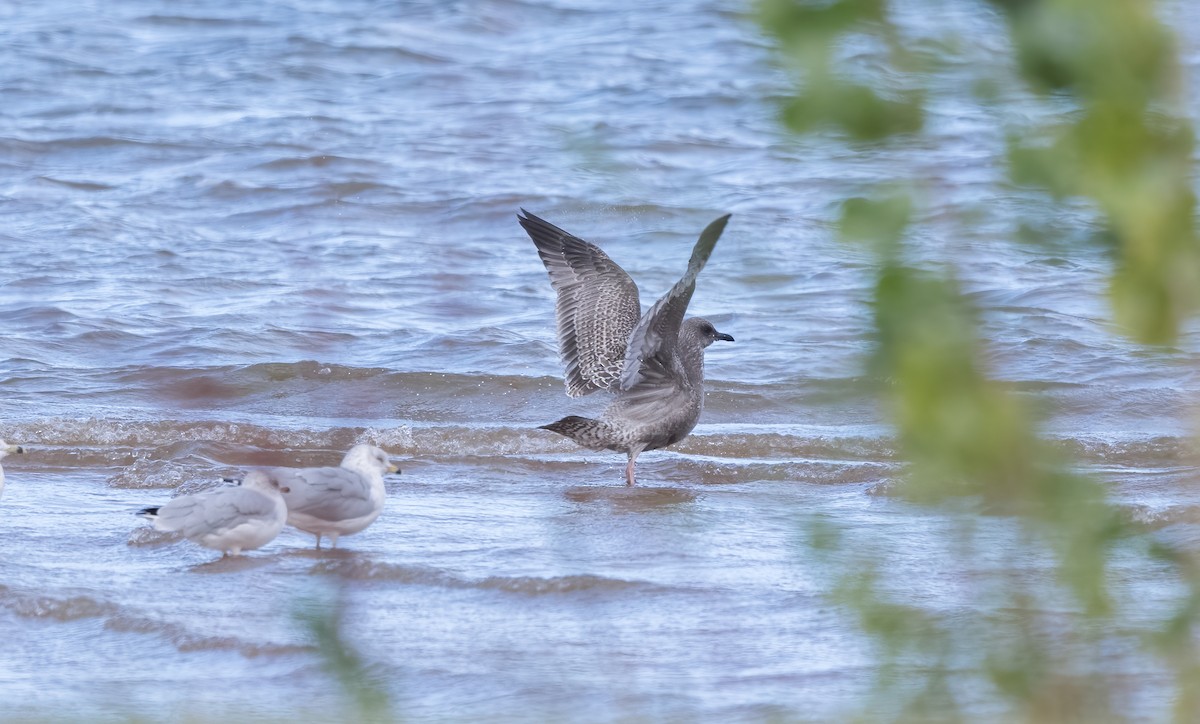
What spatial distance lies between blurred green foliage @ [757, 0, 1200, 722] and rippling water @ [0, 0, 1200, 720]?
0.05m

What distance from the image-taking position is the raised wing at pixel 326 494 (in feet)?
18.7

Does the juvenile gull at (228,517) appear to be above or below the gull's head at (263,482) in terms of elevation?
below

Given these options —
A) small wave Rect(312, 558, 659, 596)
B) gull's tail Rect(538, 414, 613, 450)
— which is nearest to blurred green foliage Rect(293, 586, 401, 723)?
small wave Rect(312, 558, 659, 596)

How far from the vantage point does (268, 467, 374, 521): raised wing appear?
5.71 m

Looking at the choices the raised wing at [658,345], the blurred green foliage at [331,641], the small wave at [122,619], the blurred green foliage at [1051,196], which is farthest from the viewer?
the raised wing at [658,345]

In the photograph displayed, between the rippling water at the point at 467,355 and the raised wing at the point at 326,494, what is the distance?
0.18 m

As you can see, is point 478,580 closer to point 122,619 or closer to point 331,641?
point 122,619

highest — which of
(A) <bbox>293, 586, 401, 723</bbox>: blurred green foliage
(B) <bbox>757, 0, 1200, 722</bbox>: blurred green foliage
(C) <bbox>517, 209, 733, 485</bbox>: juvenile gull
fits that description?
(B) <bbox>757, 0, 1200, 722</bbox>: blurred green foliage

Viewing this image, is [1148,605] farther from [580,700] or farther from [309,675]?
[309,675]

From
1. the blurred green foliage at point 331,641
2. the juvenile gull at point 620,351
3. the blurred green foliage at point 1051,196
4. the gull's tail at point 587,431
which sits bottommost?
the gull's tail at point 587,431

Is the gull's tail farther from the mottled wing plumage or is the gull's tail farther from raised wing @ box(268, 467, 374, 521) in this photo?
the mottled wing plumage

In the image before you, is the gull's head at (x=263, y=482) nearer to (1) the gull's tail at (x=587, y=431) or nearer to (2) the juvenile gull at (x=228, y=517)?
(2) the juvenile gull at (x=228, y=517)

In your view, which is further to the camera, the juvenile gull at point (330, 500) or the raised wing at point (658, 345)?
the raised wing at point (658, 345)

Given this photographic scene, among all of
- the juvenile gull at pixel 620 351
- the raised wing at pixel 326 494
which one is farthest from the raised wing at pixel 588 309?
the raised wing at pixel 326 494
